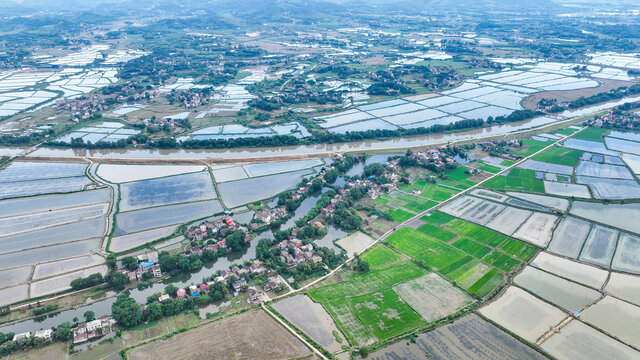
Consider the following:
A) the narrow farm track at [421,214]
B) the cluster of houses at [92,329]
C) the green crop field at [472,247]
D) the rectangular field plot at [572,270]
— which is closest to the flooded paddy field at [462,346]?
the narrow farm track at [421,214]

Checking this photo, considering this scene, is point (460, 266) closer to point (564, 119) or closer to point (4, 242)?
point (4, 242)

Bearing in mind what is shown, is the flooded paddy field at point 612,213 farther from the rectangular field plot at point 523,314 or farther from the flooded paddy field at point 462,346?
the flooded paddy field at point 462,346

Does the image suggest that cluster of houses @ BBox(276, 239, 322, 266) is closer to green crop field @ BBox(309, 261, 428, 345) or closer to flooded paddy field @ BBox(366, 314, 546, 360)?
green crop field @ BBox(309, 261, 428, 345)

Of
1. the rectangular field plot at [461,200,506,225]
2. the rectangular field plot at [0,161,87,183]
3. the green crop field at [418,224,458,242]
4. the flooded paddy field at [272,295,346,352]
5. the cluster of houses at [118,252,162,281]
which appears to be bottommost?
the rectangular field plot at [0,161,87,183]

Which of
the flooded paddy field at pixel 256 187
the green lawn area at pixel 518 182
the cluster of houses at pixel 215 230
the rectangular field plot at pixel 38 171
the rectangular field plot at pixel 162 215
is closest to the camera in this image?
the cluster of houses at pixel 215 230

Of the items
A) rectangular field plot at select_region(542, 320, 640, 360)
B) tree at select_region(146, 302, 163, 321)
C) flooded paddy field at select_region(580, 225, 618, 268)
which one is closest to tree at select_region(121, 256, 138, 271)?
tree at select_region(146, 302, 163, 321)

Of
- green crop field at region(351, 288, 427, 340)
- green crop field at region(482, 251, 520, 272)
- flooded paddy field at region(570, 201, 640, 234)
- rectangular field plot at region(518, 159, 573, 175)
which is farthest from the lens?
rectangular field plot at region(518, 159, 573, 175)

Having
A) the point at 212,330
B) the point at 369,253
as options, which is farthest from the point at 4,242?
the point at 369,253

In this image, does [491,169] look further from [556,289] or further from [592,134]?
[592,134]
